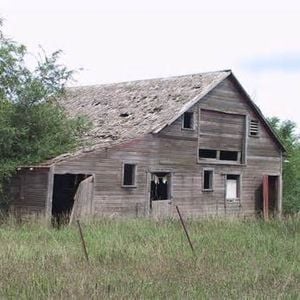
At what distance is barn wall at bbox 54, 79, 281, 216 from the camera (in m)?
20.7

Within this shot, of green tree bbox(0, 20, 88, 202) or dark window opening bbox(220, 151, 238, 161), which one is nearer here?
green tree bbox(0, 20, 88, 202)

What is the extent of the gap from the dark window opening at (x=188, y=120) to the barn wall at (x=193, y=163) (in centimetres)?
23

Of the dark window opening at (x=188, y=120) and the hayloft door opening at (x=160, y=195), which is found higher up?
the dark window opening at (x=188, y=120)

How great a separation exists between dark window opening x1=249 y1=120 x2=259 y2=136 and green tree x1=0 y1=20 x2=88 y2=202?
944 centimetres

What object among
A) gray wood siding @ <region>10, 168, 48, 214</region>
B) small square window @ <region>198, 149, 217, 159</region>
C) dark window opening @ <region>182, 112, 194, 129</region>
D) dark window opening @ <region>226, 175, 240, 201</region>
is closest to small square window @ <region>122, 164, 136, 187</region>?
dark window opening @ <region>182, 112, 194, 129</region>

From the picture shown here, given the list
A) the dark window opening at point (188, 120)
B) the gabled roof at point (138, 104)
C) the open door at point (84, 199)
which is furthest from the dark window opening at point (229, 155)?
the open door at point (84, 199)

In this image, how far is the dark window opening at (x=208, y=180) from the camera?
82.1ft

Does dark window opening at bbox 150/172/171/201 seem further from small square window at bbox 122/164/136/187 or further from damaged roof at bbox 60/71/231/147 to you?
damaged roof at bbox 60/71/231/147

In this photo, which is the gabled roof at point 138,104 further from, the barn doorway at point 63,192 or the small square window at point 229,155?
the small square window at point 229,155

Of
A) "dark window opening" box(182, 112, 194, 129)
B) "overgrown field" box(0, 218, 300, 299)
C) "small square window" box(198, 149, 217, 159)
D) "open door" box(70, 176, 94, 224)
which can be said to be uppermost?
"dark window opening" box(182, 112, 194, 129)

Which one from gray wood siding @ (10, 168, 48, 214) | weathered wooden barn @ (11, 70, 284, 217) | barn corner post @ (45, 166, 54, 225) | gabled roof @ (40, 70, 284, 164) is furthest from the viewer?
Result: gabled roof @ (40, 70, 284, 164)

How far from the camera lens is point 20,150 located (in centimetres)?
1927

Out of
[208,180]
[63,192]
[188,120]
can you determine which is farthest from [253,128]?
[63,192]

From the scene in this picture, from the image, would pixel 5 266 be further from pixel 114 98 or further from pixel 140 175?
pixel 114 98
